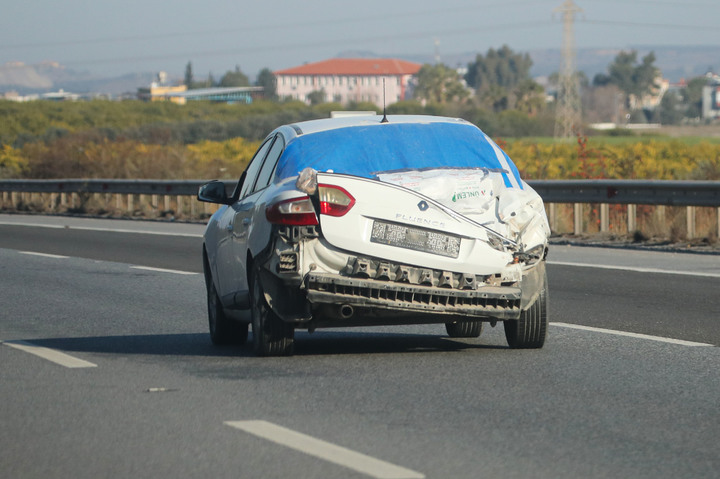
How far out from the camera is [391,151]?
8586 mm

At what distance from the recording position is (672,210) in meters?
20.4

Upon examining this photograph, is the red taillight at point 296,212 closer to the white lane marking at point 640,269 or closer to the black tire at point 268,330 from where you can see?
the black tire at point 268,330

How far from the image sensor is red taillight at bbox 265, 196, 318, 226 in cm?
779

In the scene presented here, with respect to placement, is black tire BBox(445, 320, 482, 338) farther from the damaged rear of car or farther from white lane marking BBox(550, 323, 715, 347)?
the damaged rear of car

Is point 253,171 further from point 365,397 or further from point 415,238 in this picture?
point 365,397

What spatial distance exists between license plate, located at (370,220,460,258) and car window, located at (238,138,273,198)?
1748mm

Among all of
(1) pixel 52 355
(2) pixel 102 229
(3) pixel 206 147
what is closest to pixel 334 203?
(1) pixel 52 355

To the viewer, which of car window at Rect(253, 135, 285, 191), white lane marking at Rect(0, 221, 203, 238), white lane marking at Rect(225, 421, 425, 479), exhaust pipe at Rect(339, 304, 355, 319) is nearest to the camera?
white lane marking at Rect(225, 421, 425, 479)

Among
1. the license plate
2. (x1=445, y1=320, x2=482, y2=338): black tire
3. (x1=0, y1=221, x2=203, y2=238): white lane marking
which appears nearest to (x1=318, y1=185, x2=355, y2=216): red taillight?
the license plate

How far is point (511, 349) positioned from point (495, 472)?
3.62m

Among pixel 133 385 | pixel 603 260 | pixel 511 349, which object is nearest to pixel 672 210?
pixel 603 260

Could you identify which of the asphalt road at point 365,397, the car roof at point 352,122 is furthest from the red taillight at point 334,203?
the car roof at point 352,122

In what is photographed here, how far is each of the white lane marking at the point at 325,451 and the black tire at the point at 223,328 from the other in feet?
10.6

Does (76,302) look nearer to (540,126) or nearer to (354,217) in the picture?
(354,217)
